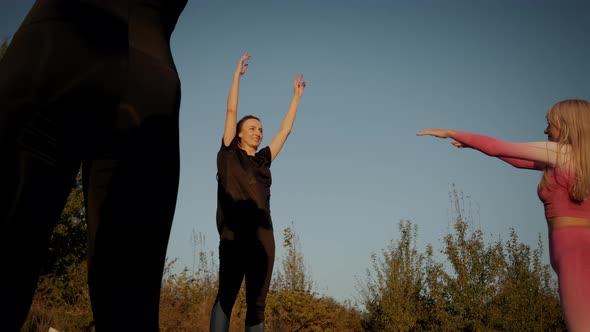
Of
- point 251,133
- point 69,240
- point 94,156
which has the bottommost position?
point 94,156

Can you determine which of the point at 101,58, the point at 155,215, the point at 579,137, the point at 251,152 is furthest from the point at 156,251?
the point at 251,152

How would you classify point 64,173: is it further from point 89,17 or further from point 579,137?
point 579,137

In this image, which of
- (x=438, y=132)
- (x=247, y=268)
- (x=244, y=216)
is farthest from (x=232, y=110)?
(x=438, y=132)

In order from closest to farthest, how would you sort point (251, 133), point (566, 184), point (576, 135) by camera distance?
point (566, 184) < point (576, 135) < point (251, 133)

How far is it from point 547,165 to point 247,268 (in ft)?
8.95

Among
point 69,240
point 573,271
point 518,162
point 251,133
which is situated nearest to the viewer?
point 573,271

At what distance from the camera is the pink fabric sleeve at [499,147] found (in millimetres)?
3885

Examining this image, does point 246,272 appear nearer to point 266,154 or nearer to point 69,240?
point 266,154

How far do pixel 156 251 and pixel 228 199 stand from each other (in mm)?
4052

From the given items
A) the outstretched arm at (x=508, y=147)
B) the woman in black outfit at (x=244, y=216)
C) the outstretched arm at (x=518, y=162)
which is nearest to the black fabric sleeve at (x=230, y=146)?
the woman in black outfit at (x=244, y=216)

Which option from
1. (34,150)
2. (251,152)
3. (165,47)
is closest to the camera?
(34,150)

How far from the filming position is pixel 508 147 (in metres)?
3.96

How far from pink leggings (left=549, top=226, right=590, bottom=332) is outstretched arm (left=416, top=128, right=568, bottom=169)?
0.61 m

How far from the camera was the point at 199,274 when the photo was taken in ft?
31.8
